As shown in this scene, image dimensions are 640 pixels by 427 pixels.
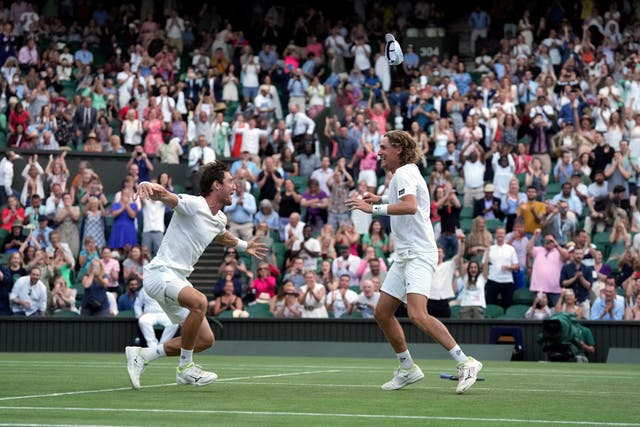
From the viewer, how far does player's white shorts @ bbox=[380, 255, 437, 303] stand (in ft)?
35.5

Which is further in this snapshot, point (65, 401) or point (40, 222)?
point (40, 222)

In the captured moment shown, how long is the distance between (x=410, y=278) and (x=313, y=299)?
11.1 m

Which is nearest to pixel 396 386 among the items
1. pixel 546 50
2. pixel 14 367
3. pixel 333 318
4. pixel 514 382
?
pixel 514 382

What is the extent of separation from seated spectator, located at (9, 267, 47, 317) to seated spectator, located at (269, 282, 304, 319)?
4.12 metres

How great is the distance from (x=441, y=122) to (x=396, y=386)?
1585 centimetres

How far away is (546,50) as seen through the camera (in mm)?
29875

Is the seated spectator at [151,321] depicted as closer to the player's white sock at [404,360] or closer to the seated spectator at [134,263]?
the seated spectator at [134,263]

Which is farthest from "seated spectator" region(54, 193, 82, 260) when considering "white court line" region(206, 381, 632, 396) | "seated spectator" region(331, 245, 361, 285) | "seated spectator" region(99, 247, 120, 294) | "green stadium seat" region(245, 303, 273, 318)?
"white court line" region(206, 381, 632, 396)

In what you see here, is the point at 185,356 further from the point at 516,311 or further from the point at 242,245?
the point at 516,311

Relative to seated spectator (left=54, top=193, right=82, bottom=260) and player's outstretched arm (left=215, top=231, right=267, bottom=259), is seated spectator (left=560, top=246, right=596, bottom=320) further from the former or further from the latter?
player's outstretched arm (left=215, top=231, right=267, bottom=259)

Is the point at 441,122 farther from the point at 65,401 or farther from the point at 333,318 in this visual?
the point at 65,401

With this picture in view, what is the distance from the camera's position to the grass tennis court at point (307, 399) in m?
8.20

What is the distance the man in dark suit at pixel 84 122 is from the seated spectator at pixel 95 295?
606 centimetres

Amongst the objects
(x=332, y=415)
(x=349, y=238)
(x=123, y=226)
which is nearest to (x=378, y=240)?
(x=349, y=238)
